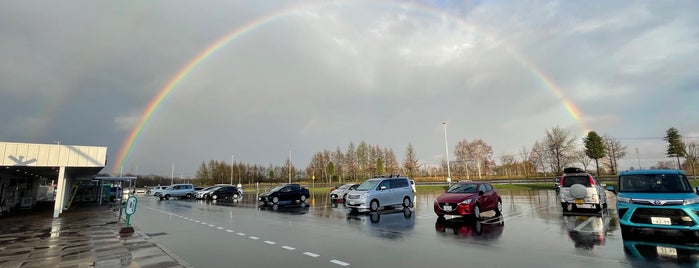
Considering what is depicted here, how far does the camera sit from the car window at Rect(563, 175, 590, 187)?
15.2 m

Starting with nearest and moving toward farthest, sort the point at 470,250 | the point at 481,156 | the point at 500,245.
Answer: the point at 470,250, the point at 500,245, the point at 481,156

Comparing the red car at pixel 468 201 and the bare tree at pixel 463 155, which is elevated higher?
the bare tree at pixel 463 155

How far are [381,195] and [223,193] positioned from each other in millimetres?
23339

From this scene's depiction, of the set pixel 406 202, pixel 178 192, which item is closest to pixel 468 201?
pixel 406 202

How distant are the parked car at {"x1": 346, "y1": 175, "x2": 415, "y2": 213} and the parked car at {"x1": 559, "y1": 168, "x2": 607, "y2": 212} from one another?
7.63 m

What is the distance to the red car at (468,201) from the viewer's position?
42.4 feet

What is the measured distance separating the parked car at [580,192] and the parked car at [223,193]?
98.7 feet

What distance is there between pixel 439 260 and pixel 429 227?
4.96 meters

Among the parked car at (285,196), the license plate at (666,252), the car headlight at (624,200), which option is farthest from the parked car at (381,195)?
the license plate at (666,252)

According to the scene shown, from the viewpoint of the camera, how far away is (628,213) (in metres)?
8.91

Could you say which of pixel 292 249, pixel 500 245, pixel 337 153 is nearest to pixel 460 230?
pixel 500 245

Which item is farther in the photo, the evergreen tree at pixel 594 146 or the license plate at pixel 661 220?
the evergreen tree at pixel 594 146

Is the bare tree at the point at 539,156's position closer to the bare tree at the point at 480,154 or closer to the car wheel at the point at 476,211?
the bare tree at the point at 480,154

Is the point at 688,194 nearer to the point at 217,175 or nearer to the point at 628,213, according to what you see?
the point at 628,213
